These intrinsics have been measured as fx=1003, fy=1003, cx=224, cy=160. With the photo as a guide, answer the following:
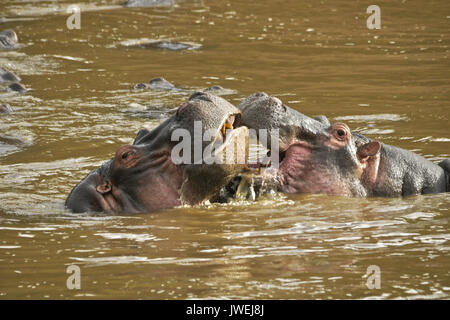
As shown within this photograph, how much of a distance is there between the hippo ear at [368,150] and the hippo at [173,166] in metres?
1.03

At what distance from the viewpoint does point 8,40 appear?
15.0m

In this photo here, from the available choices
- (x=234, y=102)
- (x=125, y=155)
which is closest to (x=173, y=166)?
(x=125, y=155)

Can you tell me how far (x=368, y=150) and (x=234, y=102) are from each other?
436 centimetres

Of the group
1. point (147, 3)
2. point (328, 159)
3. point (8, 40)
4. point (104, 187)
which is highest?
→ point (147, 3)

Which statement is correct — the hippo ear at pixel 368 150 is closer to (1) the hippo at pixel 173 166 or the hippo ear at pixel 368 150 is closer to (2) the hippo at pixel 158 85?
(1) the hippo at pixel 173 166

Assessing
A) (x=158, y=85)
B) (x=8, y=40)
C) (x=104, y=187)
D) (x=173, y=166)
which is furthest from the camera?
(x=8, y=40)

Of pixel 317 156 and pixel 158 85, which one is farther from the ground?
pixel 158 85

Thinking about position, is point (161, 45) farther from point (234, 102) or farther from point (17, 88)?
point (234, 102)

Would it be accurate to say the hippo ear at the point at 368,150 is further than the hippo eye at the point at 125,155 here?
Yes

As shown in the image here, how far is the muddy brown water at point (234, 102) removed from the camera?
17.0 ft

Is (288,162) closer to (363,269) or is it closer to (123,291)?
(363,269)

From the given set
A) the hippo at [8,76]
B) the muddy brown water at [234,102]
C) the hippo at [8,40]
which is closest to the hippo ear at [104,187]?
the muddy brown water at [234,102]

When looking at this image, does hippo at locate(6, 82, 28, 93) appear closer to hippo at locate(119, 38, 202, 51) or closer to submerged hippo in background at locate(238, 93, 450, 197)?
hippo at locate(119, 38, 202, 51)

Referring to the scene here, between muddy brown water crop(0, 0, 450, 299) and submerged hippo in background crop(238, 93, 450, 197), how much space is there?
0.13m
